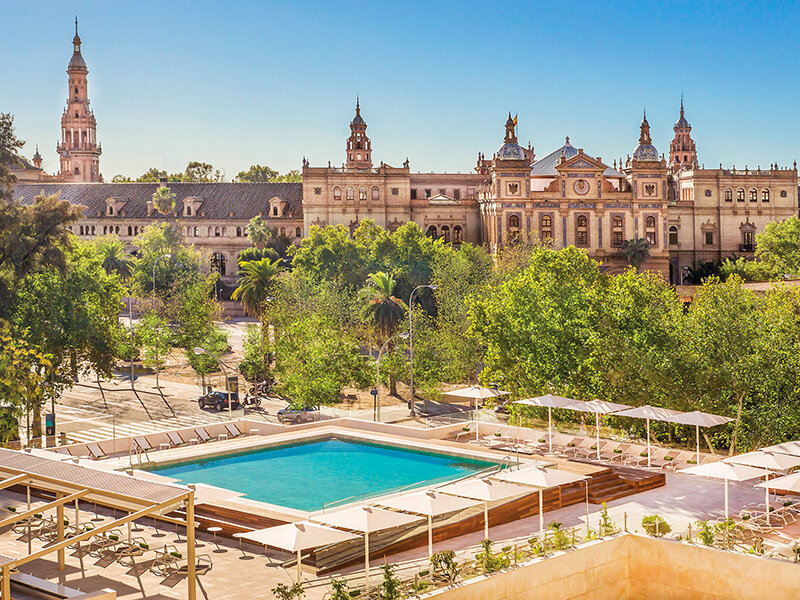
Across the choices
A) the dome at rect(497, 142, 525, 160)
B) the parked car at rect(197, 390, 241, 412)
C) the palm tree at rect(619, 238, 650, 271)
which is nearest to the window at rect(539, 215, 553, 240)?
the dome at rect(497, 142, 525, 160)

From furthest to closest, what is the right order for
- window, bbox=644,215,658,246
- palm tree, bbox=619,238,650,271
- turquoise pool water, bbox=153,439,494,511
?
window, bbox=644,215,658,246
palm tree, bbox=619,238,650,271
turquoise pool water, bbox=153,439,494,511

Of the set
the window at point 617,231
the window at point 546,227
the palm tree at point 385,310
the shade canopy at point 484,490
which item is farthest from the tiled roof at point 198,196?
the shade canopy at point 484,490

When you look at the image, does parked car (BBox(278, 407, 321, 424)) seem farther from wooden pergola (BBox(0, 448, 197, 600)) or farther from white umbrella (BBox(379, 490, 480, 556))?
wooden pergola (BBox(0, 448, 197, 600))

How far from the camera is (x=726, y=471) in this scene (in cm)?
3012

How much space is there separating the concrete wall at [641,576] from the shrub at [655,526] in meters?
0.48

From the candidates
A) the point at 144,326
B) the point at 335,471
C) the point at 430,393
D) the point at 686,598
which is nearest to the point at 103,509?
the point at 335,471

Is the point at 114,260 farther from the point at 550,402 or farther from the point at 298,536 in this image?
the point at 298,536

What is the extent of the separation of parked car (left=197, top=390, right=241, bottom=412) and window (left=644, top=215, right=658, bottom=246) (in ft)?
202

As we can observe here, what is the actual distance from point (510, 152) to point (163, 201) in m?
43.0

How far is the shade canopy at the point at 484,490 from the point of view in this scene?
92.0 feet

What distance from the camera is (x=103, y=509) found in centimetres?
3231

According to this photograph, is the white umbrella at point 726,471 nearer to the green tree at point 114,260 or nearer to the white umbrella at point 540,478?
the white umbrella at point 540,478

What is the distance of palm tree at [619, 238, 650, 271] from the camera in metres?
108

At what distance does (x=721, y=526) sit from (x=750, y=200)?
105 m
